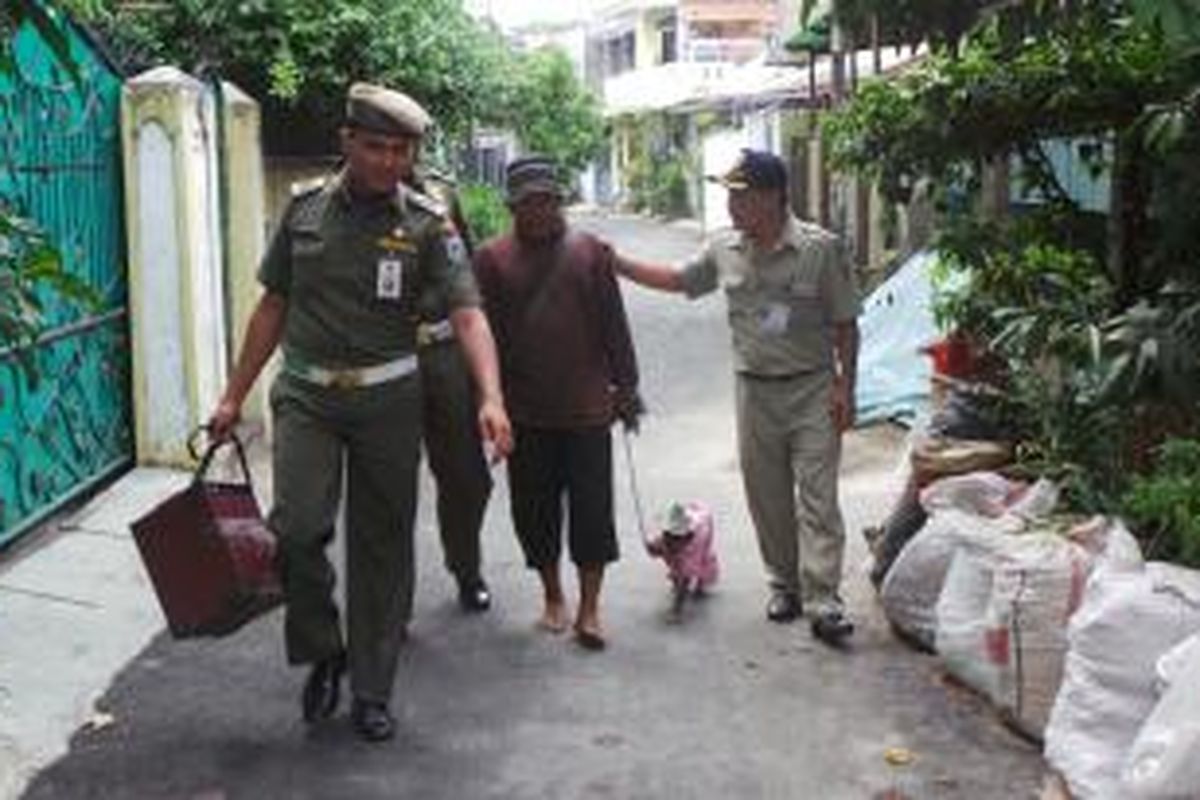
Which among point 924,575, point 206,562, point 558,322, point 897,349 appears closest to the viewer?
point 206,562

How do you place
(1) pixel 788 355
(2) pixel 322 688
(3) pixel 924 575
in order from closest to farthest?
(2) pixel 322 688 → (3) pixel 924 575 → (1) pixel 788 355

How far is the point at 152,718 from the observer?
5.61 metres

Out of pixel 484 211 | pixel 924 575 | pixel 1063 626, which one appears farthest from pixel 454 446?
pixel 484 211

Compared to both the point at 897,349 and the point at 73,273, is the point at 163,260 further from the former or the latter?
the point at 897,349

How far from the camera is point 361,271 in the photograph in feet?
17.4

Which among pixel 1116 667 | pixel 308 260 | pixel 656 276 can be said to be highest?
pixel 308 260

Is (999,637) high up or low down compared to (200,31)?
down

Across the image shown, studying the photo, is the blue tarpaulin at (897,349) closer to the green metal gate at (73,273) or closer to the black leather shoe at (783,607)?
the black leather shoe at (783,607)

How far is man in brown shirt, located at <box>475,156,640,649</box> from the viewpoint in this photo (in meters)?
6.46

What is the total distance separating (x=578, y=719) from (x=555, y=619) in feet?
3.46

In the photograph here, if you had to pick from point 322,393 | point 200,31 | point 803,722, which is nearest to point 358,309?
point 322,393

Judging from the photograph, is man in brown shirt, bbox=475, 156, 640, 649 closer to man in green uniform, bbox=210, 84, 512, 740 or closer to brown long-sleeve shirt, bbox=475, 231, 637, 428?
brown long-sleeve shirt, bbox=475, 231, 637, 428

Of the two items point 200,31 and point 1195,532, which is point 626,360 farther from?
point 200,31

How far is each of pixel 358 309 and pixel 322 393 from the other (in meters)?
0.26
